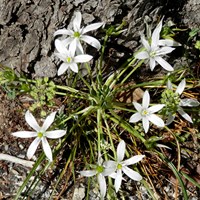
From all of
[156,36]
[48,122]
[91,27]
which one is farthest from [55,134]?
[156,36]

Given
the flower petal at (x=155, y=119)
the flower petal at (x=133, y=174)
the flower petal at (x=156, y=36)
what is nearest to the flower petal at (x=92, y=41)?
the flower petal at (x=156, y=36)

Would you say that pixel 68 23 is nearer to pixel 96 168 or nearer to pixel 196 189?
pixel 96 168

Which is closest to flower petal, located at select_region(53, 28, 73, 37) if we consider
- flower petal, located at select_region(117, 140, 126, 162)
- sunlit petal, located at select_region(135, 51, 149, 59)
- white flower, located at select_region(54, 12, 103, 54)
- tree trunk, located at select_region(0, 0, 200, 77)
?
white flower, located at select_region(54, 12, 103, 54)

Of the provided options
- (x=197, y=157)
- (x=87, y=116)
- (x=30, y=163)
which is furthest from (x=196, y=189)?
(x=30, y=163)

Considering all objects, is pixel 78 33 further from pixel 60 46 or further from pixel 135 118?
pixel 135 118

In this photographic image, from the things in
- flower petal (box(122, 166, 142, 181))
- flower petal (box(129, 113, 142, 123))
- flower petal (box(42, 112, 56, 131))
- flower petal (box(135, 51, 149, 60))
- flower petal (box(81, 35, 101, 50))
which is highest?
flower petal (box(81, 35, 101, 50))

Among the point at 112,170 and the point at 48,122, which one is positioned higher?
the point at 48,122

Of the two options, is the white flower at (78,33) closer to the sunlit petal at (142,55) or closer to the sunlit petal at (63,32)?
the sunlit petal at (63,32)

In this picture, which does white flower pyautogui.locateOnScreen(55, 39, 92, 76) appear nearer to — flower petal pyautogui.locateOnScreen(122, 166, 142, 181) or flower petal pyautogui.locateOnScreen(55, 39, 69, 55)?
flower petal pyautogui.locateOnScreen(55, 39, 69, 55)
